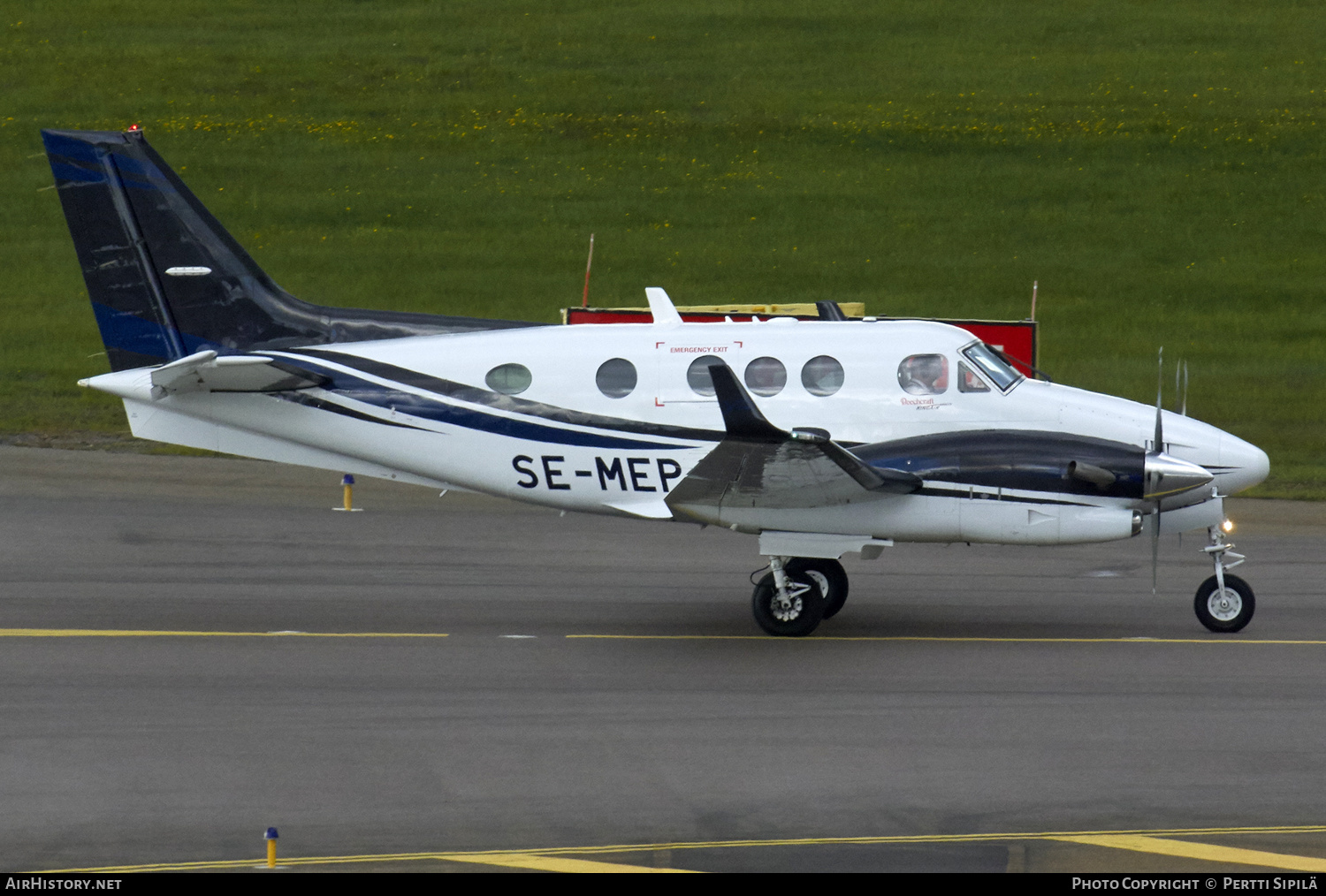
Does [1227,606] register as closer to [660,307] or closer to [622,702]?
[622,702]

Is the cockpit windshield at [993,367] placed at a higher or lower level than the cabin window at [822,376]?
higher

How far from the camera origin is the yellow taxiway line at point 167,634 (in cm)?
1323

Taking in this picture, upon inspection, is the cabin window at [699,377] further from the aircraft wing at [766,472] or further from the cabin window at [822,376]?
the aircraft wing at [766,472]

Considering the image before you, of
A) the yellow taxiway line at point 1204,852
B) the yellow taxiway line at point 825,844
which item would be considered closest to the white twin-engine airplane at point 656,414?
the yellow taxiway line at point 825,844

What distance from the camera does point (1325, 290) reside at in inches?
1288

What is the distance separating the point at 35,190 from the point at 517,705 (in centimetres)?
3072

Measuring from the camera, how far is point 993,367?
44.5 ft

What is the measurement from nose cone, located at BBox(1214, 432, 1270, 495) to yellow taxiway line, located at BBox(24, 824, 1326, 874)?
4410 millimetres

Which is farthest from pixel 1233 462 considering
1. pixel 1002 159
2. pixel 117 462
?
pixel 1002 159

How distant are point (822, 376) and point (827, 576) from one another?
178 centimetres

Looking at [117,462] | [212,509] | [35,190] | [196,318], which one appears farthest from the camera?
[35,190]

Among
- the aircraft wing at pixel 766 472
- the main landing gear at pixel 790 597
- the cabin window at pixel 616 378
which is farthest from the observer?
the cabin window at pixel 616 378

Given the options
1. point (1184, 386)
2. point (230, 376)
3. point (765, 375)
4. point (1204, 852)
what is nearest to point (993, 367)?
point (765, 375)

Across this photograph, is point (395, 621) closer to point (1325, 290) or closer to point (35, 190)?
point (1325, 290)
